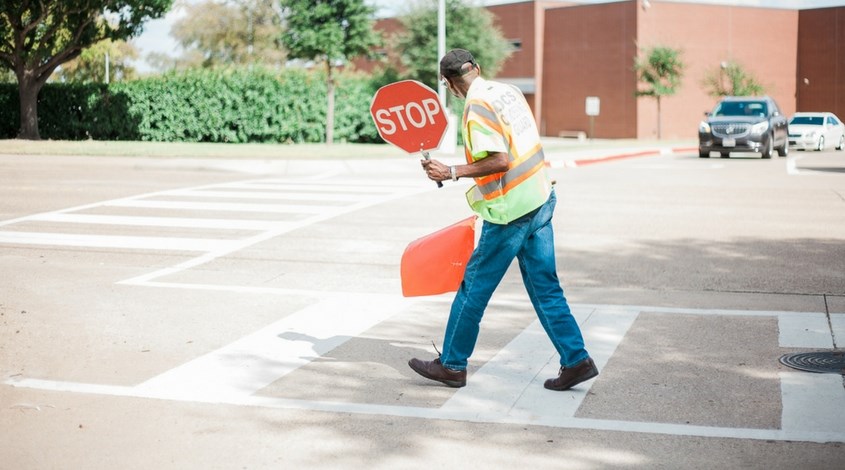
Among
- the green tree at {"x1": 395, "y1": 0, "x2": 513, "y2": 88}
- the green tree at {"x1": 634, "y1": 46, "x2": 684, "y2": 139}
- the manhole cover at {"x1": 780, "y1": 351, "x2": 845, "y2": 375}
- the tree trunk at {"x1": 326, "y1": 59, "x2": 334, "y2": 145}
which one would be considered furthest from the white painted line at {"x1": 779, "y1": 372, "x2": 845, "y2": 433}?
the green tree at {"x1": 634, "y1": 46, "x2": 684, "y2": 139}

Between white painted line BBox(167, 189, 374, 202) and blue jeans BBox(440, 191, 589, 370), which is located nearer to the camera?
blue jeans BBox(440, 191, 589, 370)

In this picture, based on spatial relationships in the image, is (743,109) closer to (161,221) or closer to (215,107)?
(215,107)

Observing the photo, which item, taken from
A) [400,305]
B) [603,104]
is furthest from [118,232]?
[603,104]

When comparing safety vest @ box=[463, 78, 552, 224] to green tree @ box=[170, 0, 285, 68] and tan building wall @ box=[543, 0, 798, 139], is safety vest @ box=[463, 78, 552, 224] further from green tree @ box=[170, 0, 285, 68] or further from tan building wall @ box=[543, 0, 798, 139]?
green tree @ box=[170, 0, 285, 68]

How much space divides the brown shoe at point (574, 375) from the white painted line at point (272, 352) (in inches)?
64.6

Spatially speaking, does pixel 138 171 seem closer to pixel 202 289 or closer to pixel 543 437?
pixel 202 289

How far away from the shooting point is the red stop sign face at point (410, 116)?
5.86 m

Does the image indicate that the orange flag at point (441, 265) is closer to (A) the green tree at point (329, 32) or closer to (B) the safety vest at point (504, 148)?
(B) the safety vest at point (504, 148)

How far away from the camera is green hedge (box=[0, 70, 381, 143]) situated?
108ft

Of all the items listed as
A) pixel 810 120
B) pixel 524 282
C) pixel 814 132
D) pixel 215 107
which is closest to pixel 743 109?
pixel 814 132

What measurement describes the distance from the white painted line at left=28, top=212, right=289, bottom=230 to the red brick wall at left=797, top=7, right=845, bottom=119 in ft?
163

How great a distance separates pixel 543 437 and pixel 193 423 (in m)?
1.75

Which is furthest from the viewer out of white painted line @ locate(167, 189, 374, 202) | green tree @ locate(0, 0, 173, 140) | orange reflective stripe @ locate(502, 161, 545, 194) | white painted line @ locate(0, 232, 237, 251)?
green tree @ locate(0, 0, 173, 140)

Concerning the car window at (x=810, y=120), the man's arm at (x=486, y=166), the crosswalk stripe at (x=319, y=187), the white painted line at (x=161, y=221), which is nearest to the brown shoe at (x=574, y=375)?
the man's arm at (x=486, y=166)
